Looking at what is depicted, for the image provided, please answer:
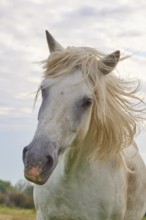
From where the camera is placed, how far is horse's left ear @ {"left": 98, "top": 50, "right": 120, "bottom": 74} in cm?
525

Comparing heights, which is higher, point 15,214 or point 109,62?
point 109,62

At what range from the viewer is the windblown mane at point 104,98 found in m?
5.13

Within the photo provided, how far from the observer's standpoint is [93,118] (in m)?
5.26

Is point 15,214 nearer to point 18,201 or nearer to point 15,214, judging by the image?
point 15,214

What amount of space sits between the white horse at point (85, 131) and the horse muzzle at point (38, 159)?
145mm

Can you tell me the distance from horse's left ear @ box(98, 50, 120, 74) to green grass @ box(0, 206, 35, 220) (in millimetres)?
9567

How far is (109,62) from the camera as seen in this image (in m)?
5.26

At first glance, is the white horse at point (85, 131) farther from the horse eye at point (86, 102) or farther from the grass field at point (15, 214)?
the grass field at point (15, 214)

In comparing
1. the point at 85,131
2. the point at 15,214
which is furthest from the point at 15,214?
the point at 85,131

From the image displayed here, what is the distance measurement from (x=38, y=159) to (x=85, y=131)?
880mm

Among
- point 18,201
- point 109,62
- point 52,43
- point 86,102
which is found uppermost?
point 52,43

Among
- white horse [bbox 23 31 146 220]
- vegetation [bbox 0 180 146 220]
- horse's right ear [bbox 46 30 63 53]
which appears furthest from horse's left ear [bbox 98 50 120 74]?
vegetation [bbox 0 180 146 220]

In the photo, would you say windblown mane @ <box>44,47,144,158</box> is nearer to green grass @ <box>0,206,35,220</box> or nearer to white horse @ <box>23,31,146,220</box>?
white horse @ <box>23,31,146,220</box>

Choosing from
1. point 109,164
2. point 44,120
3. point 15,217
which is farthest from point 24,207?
point 44,120
